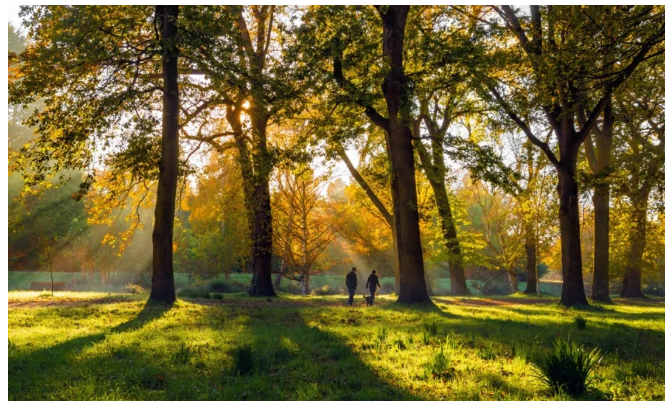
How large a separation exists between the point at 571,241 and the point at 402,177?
22.2 feet

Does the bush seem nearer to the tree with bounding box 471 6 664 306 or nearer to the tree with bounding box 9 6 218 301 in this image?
the tree with bounding box 471 6 664 306

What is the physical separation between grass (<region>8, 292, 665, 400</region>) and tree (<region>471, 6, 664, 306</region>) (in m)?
6.22

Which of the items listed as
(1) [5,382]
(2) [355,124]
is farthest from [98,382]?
(2) [355,124]

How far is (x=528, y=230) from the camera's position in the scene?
3156cm

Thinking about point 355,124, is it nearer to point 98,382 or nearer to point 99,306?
point 99,306

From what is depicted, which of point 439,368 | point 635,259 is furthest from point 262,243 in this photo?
point 635,259

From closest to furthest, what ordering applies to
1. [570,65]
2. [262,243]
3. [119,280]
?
[570,65], [262,243], [119,280]

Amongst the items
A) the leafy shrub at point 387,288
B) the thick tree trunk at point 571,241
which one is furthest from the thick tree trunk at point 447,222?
the leafy shrub at point 387,288

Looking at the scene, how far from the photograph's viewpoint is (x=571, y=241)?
1791cm

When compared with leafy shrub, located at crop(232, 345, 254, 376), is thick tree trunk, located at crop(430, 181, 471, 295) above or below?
above

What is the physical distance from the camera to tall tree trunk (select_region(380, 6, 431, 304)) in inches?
624

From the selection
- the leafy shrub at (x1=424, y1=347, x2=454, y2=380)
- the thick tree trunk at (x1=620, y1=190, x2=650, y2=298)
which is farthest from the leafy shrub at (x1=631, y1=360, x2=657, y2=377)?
the thick tree trunk at (x1=620, y1=190, x2=650, y2=298)

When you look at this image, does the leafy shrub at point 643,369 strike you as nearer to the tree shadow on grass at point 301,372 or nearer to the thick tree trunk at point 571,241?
the tree shadow on grass at point 301,372

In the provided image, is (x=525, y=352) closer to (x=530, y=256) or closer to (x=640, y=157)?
(x=640, y=157)
